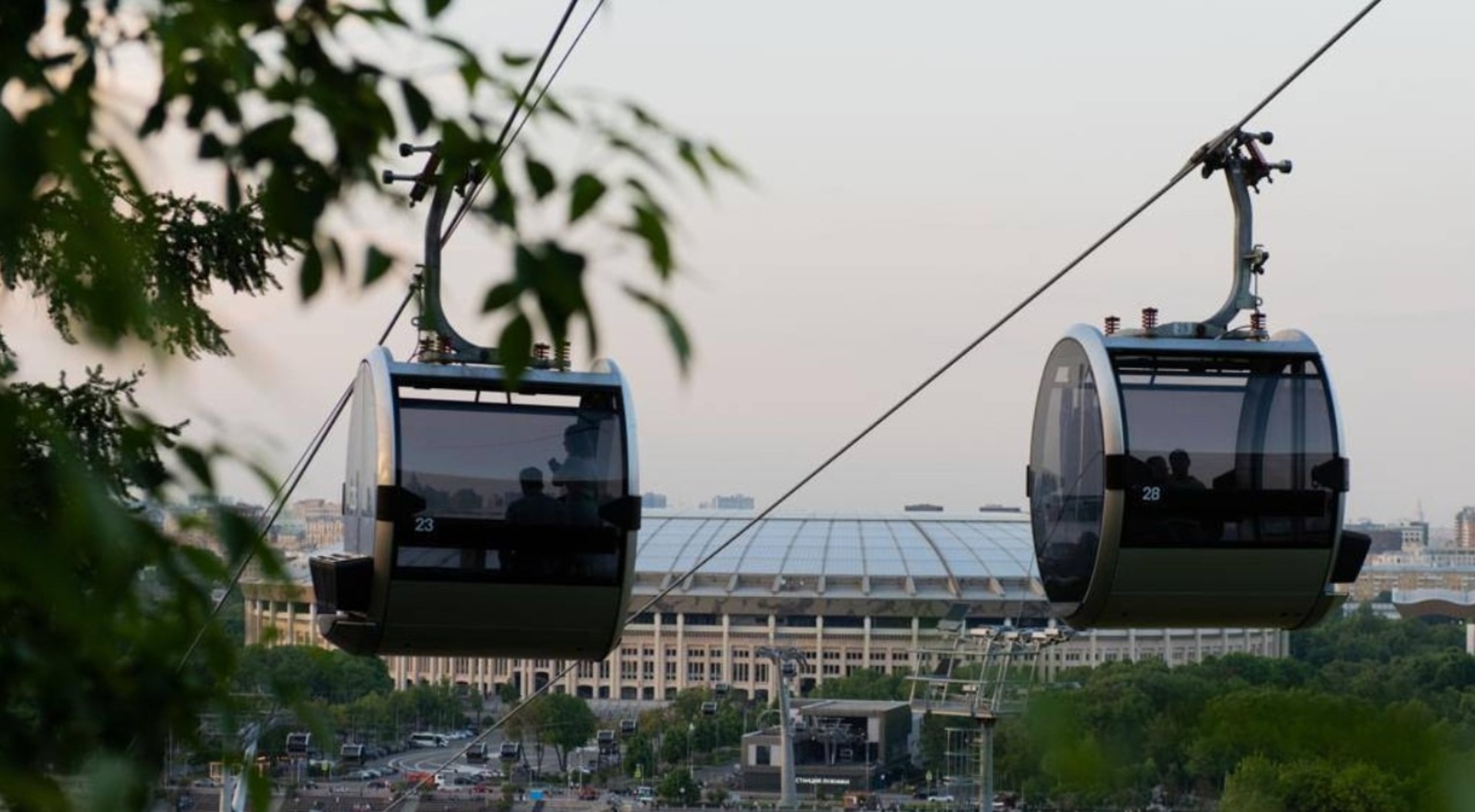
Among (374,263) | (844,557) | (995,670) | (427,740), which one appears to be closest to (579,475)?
(374,263)

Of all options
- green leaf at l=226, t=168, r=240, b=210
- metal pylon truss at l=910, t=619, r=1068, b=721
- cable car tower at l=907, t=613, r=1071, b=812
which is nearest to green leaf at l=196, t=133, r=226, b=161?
green leaf at l=226, t=168, r=240, b=210

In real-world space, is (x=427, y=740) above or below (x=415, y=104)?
below

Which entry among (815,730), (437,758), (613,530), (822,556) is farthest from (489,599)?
(822,556)

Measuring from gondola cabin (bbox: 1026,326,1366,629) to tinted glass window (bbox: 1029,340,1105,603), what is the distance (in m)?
0.01

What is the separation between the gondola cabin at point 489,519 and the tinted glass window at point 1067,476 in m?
1.75

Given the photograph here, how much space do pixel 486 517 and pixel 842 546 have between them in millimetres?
79224

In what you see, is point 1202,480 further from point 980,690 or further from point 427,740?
point 427,740

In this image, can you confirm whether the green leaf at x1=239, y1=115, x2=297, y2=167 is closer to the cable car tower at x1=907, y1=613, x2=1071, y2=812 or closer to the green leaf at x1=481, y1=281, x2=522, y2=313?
the green leaf at x1=481, y1=281, x2=522, y2=313

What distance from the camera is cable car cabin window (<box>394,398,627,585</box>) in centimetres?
862

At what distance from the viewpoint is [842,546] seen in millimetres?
87562

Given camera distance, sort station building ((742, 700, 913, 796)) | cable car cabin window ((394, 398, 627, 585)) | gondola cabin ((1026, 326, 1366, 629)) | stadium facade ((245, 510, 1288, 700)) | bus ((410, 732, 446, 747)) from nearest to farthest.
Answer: cable car cabin window ((394, 398, 627, 585)), gondola cabin ((1026, 326, 1366, 629)), bus ((410, 732, 446, 747)), station building ((742, 700, 913, 796)), stadium facade ((245, 510, 1288, 700))

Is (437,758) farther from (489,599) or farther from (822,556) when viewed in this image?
(489,599)

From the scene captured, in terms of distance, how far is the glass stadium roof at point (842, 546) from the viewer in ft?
270

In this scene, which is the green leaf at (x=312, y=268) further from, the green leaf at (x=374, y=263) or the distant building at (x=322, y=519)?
the distant building at (x=322, y=519)
